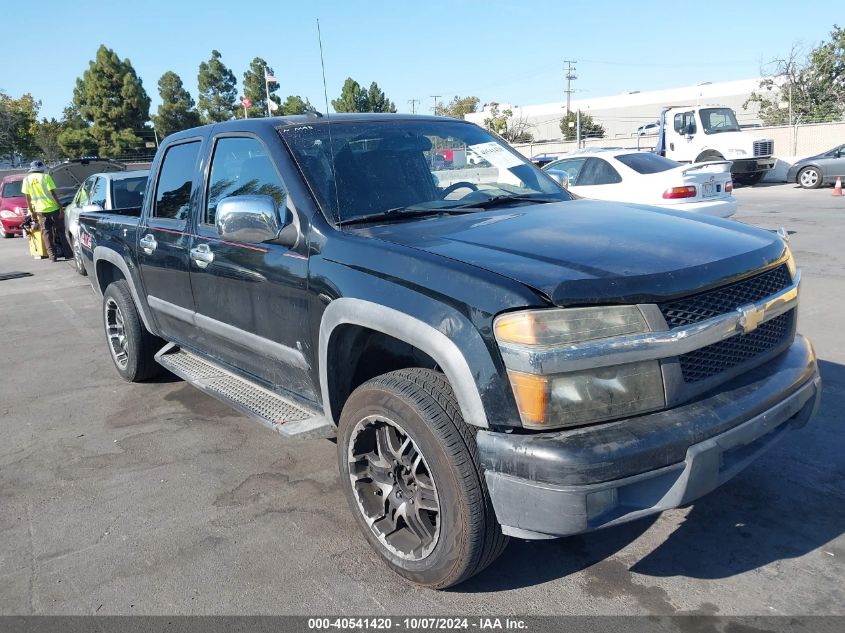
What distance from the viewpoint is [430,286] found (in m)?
2.54

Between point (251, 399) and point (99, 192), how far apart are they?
8.74 metres

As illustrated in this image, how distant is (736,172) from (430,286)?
75.4 feet

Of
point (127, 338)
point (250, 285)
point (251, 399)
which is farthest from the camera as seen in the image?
point (127, 338)

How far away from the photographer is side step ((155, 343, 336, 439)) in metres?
3.32

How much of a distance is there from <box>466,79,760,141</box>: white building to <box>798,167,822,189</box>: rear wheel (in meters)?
44.8

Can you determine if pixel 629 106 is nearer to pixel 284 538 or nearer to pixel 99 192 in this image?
pixel 99 192

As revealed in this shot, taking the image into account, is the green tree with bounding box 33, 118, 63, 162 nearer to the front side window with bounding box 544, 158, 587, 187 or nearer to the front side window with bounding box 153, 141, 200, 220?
the front side window with bounding box 544, 158, 587, 187

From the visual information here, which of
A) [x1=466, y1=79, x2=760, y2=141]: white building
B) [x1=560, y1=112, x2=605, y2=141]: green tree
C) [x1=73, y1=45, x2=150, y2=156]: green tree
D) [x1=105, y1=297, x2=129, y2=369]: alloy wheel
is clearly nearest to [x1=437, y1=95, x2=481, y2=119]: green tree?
[x1=466, y1=79, x2=760, y2=141]: white building

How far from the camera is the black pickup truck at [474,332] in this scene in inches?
90.8

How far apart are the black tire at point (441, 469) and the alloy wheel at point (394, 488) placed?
0.06ft

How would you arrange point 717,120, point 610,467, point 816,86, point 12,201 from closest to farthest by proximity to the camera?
point 610,467
point 12,201
point 717,120
point 816,86

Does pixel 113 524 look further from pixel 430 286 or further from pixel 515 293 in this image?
pixel 515 293

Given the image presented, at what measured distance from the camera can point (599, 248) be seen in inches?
105

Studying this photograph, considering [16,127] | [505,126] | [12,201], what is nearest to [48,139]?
[16,127]
